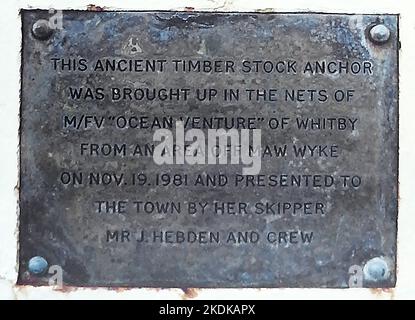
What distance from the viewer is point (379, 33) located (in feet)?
5.85

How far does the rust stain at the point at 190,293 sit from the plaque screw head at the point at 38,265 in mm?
297

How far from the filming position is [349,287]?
1.79 metres

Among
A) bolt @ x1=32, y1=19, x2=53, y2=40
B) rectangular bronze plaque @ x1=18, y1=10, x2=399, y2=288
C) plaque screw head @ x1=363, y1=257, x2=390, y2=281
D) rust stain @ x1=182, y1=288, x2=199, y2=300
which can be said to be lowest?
rust stain @ x1=182, y1=288, x2=199, y2=300

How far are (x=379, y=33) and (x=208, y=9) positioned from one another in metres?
0.36

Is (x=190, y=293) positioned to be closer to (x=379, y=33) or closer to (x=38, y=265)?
(x=38, y=265)

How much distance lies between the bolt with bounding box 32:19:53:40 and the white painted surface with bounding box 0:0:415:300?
3cm

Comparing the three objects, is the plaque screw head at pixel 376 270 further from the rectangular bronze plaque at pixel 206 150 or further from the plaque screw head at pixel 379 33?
the plaque screw head at pixel 379 33

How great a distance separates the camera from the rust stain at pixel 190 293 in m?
1.79

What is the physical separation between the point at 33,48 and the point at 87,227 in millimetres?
393

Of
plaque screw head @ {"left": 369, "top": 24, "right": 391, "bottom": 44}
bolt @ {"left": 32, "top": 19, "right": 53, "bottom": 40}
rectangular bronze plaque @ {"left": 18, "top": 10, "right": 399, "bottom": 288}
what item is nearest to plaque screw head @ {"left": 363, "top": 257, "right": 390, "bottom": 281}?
rectangular bronze plaque @ {"left": 18, "top": 10, "right": 399, "bottom": 288}

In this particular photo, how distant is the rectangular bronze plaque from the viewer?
1.77m

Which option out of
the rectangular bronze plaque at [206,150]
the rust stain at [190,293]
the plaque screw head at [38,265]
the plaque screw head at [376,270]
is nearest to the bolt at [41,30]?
the rectangular bronze plaque at [206,150]

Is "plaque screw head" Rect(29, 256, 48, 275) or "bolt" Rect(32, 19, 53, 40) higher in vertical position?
"bolt" Rect(32, 19, 53, 40)

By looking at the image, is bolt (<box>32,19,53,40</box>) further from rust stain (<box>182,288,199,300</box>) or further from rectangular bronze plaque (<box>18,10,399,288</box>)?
rust stain (<box>182,288,199,300</box>)
